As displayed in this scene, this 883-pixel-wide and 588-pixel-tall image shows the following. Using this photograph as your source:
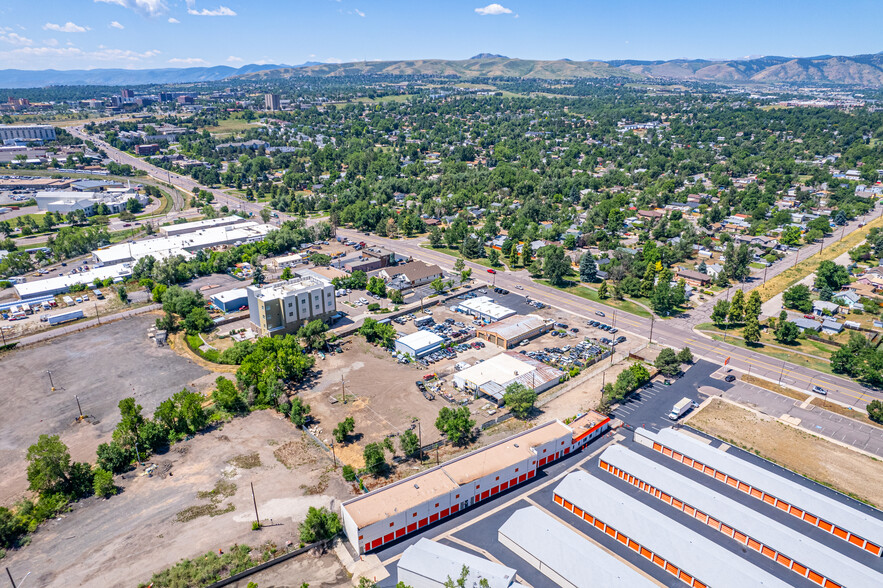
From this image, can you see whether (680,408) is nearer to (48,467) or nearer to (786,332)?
(786,332)

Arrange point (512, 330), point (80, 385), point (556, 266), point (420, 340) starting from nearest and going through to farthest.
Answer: point (80, 385) → point (420, 340) → point (512, 330) → point (556, 266)

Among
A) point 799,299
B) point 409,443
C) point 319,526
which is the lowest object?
point 319,526

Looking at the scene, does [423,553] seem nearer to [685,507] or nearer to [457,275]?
[685,507]

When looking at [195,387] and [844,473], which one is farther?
[195,387]

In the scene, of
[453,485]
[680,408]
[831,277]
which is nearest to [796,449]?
[680,408]

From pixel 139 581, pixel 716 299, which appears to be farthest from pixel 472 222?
pixel 139 581

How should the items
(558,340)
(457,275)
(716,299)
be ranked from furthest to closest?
(457,275) → (716,299) → (558,340)

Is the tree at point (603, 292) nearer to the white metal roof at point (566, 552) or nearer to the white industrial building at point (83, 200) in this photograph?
the white metal roof at point (566, 552)
